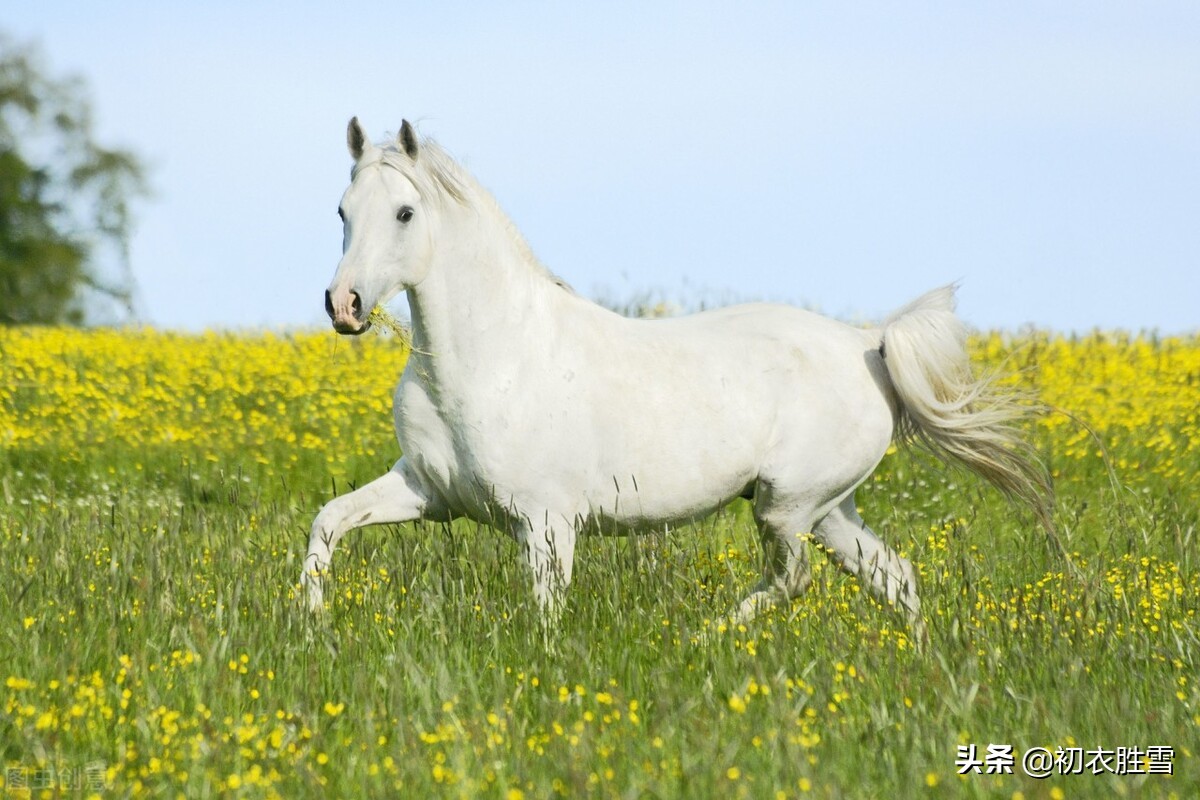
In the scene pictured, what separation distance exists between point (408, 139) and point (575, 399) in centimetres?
121

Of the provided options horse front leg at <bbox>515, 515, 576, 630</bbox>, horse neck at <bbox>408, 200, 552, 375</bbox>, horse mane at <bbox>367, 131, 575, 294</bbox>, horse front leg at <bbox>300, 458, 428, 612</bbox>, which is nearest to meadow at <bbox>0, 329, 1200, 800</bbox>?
horse front leg at <bbox>515, 515, 576, 630</bbox>

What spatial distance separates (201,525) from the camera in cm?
667

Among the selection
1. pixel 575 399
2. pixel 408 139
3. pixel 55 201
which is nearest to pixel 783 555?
pixel 575 399

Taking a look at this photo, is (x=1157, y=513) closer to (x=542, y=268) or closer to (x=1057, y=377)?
(x=542, y=268)

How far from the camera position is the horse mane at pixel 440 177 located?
17.3 ft

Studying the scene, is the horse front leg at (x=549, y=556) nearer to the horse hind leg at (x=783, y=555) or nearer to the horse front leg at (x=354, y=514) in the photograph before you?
the horse front leg at (x=354, y=514)

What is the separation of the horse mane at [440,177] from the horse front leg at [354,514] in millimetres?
1120

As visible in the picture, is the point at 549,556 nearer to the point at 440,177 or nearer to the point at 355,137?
the point at 440,177

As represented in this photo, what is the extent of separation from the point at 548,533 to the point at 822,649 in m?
1.18

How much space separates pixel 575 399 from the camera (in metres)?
5.59

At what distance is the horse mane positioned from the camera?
5.27 metres

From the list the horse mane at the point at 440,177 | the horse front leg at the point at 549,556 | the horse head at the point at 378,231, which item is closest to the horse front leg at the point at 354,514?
the horse front leg at the point at 549,556

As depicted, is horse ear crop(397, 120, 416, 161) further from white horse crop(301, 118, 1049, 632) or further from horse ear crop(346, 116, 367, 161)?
horse ear crop(346, 116, 367, 161)

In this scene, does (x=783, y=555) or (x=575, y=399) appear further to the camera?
(x=783, y=555)
